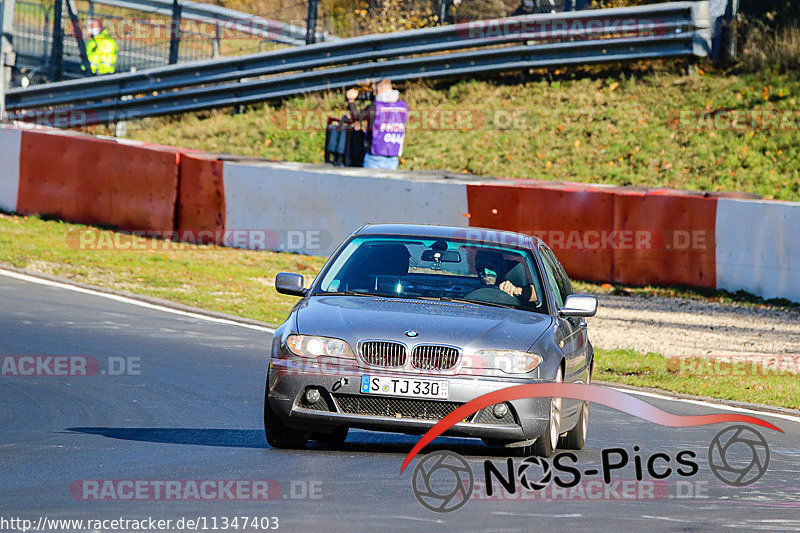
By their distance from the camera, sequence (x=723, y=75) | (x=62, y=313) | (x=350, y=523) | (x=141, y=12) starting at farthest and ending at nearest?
(x=141, y=12) < (x=723, y=75) < (x=62, y=313) < (x=350, y=523)

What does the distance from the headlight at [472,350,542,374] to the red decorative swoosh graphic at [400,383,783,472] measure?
10 centimetres

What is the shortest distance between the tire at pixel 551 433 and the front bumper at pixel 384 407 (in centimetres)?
8

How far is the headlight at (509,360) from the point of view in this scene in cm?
759

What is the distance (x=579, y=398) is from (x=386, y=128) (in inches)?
487

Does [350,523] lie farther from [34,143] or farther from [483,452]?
[34,143]

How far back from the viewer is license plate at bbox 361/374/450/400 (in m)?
7.48

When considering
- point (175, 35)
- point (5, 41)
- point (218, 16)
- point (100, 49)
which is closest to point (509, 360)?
point (5, 41)

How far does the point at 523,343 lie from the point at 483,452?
0.86m

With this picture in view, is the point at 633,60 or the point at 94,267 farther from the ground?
the point at 633,60

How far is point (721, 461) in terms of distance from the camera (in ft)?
27.8

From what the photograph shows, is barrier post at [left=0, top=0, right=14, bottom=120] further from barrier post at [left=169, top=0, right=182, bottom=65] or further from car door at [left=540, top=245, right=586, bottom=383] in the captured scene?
car door at [left=540, top=245, right=586, bottom=383]

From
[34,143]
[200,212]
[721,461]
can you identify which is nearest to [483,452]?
[721,461]

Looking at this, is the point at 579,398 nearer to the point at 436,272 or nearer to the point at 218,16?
the point at 436,272

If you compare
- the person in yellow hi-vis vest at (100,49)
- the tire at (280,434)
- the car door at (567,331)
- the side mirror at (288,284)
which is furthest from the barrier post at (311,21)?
the tire at (280,434)
